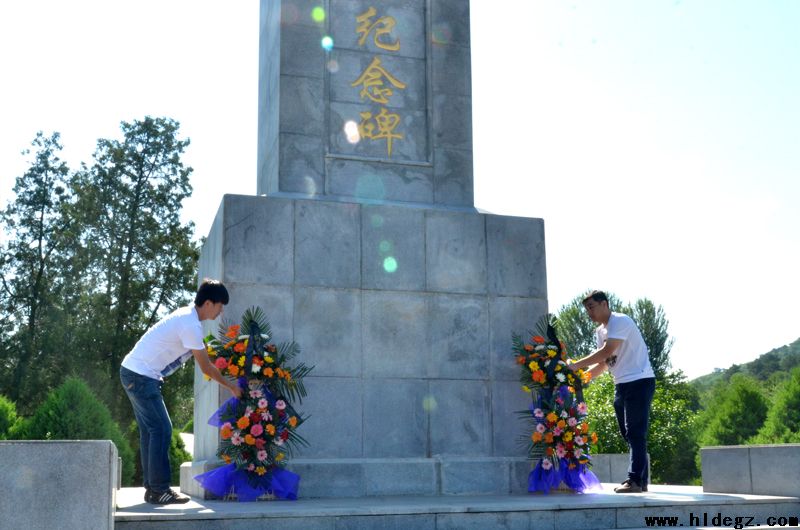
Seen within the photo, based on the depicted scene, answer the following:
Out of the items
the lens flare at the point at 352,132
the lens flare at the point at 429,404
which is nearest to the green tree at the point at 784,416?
the lens flare at the point at 429,404

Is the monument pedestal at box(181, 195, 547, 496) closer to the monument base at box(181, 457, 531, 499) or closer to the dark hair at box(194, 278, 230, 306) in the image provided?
the monument base at box(181, 457, 531, 499)

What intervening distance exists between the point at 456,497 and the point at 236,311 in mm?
3276

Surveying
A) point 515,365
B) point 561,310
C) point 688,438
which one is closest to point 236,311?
point 515,365

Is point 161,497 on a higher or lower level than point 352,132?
lower

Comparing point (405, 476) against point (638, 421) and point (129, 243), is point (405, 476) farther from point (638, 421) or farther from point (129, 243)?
point (129, 243)

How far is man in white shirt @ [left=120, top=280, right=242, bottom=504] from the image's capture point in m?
8.04

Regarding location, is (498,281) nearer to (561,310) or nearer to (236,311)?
(236,311)

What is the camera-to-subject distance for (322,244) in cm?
1046

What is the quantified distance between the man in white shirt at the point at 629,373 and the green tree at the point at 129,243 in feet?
104

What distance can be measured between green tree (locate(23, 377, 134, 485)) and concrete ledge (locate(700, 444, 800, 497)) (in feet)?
44.3

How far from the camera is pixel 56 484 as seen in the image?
5402mm

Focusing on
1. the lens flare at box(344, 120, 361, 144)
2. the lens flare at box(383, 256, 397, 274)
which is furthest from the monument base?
the lens flare at box(344, 120, 361, 144)

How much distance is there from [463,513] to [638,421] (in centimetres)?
315

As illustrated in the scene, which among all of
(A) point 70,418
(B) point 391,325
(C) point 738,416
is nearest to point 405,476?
(B) point 391,325
